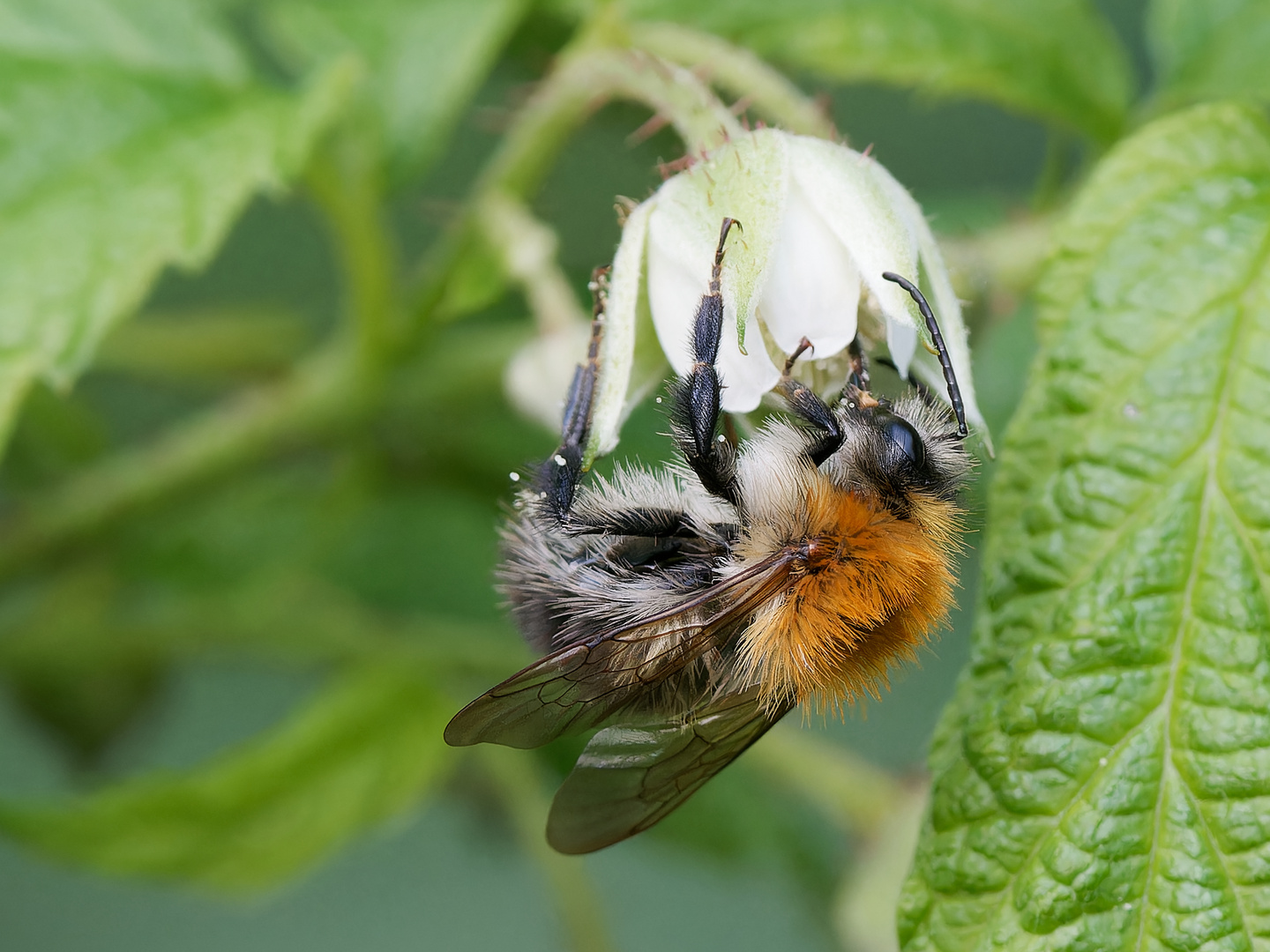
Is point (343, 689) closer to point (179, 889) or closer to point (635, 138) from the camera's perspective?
point (179, 889)

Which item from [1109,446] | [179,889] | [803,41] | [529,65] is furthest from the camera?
[529,65]

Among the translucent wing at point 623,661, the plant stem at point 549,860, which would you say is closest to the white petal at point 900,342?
the translucent wing at point 623,661

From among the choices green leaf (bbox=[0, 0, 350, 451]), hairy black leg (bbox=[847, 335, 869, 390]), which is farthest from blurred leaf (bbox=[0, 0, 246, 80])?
hairy black leg (bbox=[847, 335, 869, 390])

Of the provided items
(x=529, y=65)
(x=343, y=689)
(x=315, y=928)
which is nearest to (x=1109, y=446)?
(x=343, y=689)

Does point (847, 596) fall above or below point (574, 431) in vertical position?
below

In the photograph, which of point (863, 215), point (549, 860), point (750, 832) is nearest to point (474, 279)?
point (863, 215)

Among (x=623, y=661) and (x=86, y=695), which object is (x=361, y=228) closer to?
(x=623, y=661)
